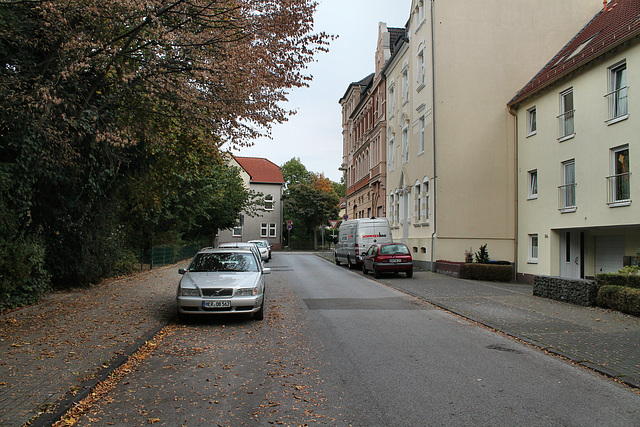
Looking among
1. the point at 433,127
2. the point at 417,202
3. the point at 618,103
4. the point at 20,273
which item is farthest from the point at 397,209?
the point at 20,273

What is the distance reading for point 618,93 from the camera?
650 inches

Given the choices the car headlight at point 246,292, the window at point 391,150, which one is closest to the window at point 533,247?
the window at point 391,150

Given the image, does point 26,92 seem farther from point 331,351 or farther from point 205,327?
point 331,351

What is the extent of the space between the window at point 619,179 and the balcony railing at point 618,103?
1.08 metres

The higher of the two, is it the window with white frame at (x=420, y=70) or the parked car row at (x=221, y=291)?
the window with white frame at (x=420, y=70)

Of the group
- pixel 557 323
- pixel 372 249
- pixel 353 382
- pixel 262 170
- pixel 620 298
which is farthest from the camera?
pixel 262 170

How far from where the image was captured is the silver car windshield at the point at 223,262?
36.9 ft

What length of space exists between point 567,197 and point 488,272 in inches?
164

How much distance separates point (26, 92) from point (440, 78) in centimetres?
1983

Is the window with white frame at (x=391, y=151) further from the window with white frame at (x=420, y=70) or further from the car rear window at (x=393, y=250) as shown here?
the car rear window at (x=393, y=250)

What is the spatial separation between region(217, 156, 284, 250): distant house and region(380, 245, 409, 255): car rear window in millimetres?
44102

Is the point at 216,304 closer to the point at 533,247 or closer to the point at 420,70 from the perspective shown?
the point at 533,247

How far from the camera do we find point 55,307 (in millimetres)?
11344

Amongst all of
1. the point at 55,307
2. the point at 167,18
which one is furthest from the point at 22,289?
the point at 167,18
